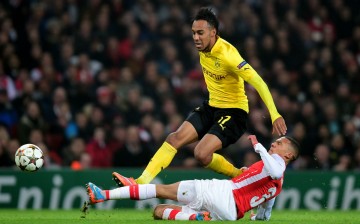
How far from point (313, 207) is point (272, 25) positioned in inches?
174

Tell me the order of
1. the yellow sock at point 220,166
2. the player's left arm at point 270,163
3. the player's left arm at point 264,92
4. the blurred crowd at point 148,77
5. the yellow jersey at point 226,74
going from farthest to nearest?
the blurred crowd at point 148,77 < the yellow sock at point 220,166 < the yellow jersey at point 226,74 < the player's left arm at point 264,92 < the player's left arm at point 270,163

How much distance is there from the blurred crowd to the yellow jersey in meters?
3.78

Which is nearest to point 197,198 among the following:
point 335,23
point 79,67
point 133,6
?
point 79,67

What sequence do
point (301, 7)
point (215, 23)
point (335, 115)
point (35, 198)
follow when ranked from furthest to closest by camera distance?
point (301, 7) < point (335, 115) < point (35, 198) < point (215, 23)

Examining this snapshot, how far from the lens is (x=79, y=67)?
48.8 ft

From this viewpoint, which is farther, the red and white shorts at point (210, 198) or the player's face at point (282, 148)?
the player's face at point (282, 148)

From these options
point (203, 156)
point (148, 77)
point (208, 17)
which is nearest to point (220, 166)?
point (203, 156)

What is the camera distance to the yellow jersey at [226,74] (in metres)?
9.52

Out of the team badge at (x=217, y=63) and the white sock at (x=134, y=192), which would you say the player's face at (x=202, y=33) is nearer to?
the team badge at (x=217, y=63)

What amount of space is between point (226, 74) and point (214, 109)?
18.7 inches

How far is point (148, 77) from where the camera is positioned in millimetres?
15141

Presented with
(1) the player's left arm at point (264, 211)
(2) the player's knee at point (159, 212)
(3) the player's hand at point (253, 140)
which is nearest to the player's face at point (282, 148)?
(3) the player's hand at point (253, 140)

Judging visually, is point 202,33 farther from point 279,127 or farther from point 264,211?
point 264,211

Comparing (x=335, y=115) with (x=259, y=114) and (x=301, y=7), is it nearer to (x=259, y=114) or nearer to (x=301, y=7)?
(x=259, y=114)
